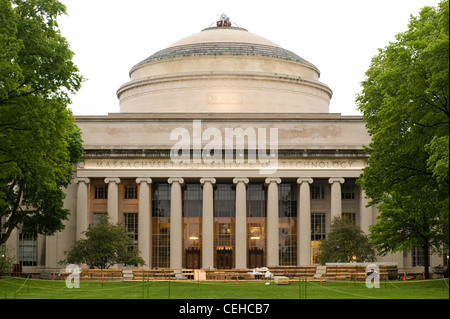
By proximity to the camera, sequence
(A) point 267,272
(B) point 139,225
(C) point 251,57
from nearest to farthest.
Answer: (A) point 267,272 → (B) point 139,225 → (C) point 251,57

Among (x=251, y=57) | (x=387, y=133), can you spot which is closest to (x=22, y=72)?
(x=387, y=133)

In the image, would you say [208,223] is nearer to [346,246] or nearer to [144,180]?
[144,180]

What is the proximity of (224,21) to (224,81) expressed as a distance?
1868cm

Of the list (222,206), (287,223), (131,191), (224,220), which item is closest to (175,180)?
(131,191)

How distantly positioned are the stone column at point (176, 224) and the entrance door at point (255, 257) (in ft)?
23.0

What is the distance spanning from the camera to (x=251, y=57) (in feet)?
284

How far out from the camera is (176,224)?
73.3 m

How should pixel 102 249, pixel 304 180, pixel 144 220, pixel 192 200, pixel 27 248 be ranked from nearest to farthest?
pixel 102 249
pixel 144 220
pixel 304 180
pixel 27 248
pixel 192 200

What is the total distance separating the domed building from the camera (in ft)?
241

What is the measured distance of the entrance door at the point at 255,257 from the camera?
249 feet

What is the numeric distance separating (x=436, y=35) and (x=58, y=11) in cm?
2067

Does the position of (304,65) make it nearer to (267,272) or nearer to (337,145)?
(337,145)

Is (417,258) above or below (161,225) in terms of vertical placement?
below

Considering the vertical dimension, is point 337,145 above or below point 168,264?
above
